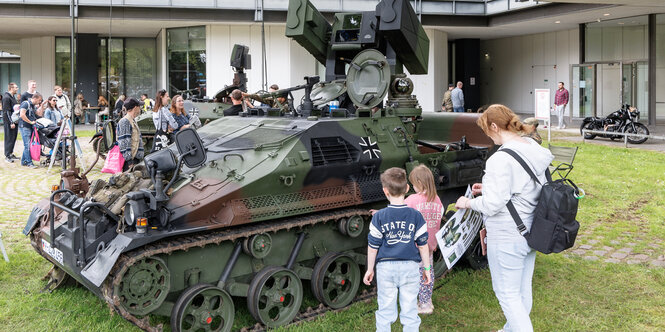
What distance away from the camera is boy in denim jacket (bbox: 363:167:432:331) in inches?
184

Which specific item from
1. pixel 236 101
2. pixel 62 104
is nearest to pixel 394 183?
pixel 236 101

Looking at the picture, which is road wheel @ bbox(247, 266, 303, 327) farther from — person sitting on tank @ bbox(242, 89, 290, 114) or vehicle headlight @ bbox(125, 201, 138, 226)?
person sitting on tank @ bbox(242, 89, 290, 114)

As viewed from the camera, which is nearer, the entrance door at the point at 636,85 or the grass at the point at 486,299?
the grass at the point at 486,299

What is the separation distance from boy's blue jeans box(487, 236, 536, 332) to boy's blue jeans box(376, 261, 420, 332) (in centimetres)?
57

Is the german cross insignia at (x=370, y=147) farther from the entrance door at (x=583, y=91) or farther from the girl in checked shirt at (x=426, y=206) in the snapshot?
the entrance door at (x=583, y=91)

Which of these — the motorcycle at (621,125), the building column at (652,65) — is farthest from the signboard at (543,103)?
the building column at (652,65)

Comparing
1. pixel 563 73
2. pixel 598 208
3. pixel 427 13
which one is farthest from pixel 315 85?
pixel 563 73

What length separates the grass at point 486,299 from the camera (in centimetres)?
590

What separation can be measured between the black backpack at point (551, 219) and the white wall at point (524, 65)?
26.9 metres

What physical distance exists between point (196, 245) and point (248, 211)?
0.53 metres

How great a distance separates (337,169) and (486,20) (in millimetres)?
23748

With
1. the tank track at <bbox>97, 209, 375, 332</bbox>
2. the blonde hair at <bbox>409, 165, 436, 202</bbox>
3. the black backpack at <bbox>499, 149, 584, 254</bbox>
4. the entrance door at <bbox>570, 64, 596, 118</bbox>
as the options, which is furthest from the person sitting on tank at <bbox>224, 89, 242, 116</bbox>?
the entrance door at <bbox>570, 64, 596, 118</bbox>

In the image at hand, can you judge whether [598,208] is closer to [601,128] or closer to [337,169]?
[337,169]

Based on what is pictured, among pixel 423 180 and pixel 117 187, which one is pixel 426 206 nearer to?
pixel 423 180
